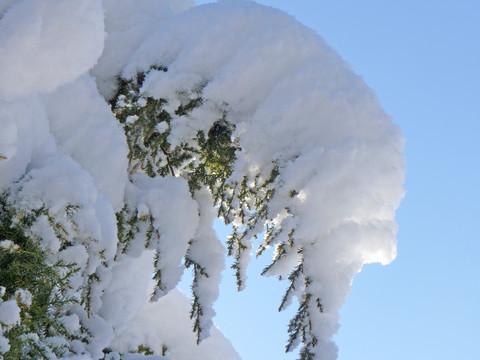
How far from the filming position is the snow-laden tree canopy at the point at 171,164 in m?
2.51

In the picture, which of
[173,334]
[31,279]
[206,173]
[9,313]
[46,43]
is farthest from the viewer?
[173,334]

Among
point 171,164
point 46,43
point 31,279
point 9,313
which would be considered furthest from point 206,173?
point 9,313

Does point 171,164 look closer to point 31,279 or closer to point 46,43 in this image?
point 46,43

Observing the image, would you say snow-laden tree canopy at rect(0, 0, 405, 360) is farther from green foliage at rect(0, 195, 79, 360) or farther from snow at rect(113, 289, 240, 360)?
snow at rect(113, 289, 240, 360)

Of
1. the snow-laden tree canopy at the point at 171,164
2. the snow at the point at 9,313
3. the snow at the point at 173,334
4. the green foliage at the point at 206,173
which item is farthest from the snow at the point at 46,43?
the snow at the point at 173,334

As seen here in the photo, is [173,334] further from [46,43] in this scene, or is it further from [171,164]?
[46,43]

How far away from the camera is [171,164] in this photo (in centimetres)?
407

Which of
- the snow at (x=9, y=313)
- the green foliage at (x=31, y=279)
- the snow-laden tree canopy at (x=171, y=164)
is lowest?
the snow at (x=9, y=313)

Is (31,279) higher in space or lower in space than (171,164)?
lower

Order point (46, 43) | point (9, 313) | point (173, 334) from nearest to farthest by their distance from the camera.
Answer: point (9, 313) → point (46, 43) → point (173, 334)

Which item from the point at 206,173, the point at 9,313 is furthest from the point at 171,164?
the point at 9,313

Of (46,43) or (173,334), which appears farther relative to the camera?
(173,334)

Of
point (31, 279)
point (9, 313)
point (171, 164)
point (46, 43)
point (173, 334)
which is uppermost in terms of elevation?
point (171, 164)

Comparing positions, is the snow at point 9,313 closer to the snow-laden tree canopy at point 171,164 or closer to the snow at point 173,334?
the snow-laden tree canopy at point 171,164
